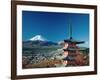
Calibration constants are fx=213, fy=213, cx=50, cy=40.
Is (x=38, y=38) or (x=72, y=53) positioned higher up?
(x=38, y=38)

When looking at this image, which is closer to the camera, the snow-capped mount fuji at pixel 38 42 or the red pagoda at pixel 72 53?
the snow-capped mount fuji at pixel 38 42

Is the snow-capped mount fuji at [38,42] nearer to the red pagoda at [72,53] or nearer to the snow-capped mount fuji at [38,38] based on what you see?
the snow-capped mount fuji at [38,38]

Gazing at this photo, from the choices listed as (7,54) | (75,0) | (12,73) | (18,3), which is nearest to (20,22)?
(18,3)

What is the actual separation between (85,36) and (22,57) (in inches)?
27.5

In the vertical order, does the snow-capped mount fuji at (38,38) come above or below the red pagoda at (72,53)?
above

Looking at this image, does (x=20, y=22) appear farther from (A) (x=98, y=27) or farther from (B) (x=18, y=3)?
(A) (x=98, y=27)

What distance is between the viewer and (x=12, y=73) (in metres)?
1.98

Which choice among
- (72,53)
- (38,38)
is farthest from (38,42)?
(72,53)

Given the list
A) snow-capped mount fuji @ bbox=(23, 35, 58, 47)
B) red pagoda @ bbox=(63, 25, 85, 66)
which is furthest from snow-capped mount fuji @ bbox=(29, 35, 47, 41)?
red pagoda @ bbox=(63, 25, 85, 66)

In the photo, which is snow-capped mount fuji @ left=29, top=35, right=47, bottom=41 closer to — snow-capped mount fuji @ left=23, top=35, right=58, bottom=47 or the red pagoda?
snow-capped mount fuji @ left=23, top=35, right=58, bottom=47

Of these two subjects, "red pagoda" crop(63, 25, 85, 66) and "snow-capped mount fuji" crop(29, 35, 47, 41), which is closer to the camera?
"snow-capped mount fuji" crop(29, 35, 47, 41)

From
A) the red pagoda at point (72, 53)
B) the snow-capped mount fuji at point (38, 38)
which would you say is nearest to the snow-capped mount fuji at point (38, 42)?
the snow-capped mount fuji at point (38, 38)

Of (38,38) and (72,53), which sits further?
(72,53)

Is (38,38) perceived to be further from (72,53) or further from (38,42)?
(72,53)
